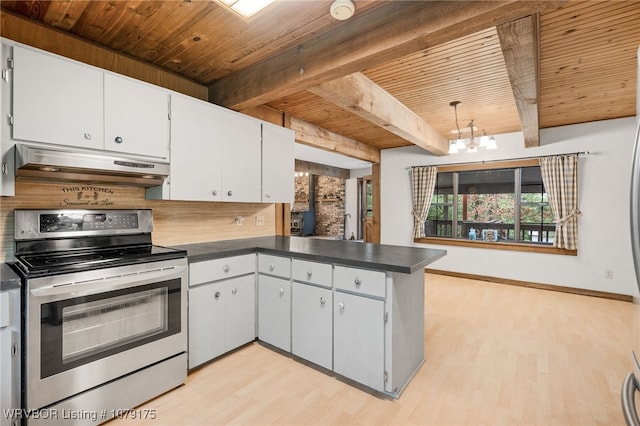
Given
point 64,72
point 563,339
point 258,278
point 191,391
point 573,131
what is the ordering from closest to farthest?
point 64,72 < point 191,391 < point 258,278 < point 563,339 < point 573,131

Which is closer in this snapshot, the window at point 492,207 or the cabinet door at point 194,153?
the cabinet door at point 194,153

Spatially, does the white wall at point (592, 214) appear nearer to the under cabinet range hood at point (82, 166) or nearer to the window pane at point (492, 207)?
the window pane at point (492, 207)

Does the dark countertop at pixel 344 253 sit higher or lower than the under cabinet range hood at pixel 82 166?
lower

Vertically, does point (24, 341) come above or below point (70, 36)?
below

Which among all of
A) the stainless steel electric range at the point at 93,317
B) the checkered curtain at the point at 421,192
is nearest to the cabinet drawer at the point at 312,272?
the stainless steel electric range at the point at 93,317

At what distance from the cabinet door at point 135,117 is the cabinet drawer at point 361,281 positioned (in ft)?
5.24

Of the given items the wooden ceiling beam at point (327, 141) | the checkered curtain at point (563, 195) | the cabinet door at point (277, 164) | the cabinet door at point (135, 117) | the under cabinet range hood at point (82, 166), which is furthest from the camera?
the checkered curtain at point (563, 195)

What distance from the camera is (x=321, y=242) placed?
9.50ft

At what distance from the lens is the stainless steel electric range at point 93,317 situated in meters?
1.53

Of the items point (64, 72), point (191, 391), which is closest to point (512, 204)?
point (191, 391)

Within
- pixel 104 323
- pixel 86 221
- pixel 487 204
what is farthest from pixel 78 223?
pixel 487 204

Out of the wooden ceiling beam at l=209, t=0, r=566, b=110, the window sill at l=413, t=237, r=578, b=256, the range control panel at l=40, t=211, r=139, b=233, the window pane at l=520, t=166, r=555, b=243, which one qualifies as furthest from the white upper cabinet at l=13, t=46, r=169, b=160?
the window pane at l=520, t=166, r=555, b=243

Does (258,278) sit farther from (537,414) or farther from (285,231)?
(537,414)

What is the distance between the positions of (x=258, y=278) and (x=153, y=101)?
1.63 m
